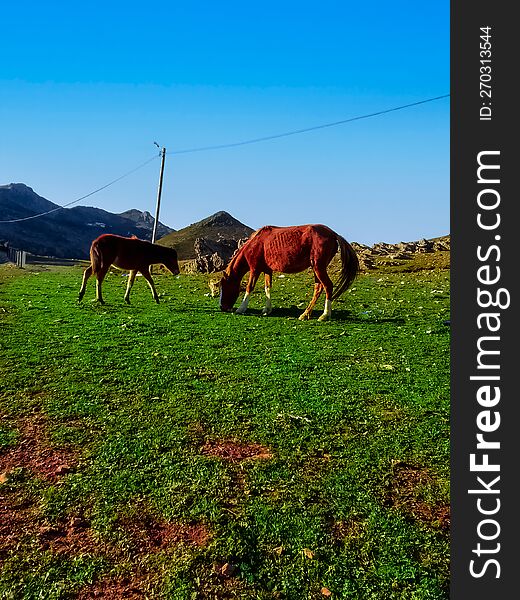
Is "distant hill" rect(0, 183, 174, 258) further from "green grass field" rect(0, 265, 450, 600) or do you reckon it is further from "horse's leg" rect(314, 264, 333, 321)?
"green grass field" rect(0, 265, 450, 600)

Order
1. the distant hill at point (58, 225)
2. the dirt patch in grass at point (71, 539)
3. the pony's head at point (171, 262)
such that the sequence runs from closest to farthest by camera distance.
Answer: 1. the dirt patch in grass at point (71, 539)
2. the pony's head at point (171, 262)
3. the distant hill at point (58, 225)

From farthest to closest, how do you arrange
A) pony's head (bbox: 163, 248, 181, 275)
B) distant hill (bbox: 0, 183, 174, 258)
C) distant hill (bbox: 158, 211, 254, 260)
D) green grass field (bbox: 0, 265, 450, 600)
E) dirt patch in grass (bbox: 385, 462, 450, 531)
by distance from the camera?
distant hill (bbox: 0, 183, 174, 258) → distant hill (bbox: 158, 211, 254, 260) → pony's head (bbox: 163, 248, 181, 275) → dirt patch in grass (bbox: 385, 462, 450, 531) → green grass field (bbox: 0, 265, 450, 600)

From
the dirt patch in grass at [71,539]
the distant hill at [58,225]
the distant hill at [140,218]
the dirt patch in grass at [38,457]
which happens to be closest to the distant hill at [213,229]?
the distant hill at [58,225]

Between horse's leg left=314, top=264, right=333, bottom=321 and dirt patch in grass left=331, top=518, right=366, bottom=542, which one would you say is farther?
horse's leg left=314, top=264, right=333, bottom=321

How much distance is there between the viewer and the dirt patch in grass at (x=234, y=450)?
199 inches

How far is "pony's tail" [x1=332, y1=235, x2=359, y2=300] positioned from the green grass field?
3.07 meters

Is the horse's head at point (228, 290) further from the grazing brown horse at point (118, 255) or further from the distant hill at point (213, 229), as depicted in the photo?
the distant hill at point (213, 229)

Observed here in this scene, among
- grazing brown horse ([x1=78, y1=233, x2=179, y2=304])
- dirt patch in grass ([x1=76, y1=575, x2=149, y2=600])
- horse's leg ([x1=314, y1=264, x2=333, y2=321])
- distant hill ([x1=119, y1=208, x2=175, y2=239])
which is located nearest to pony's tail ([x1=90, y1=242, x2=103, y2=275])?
grazing brown horse ([x1=78, y1=233, x2=179, y2=304])

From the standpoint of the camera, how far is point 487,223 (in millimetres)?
2580

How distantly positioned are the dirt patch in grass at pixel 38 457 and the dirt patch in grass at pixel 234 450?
1359 millimetres

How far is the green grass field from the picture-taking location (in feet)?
11.1

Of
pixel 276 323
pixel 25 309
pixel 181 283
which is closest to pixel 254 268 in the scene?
pixel 276 323

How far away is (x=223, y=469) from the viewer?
15.7ft

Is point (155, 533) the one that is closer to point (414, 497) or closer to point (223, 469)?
point (223, 469)
